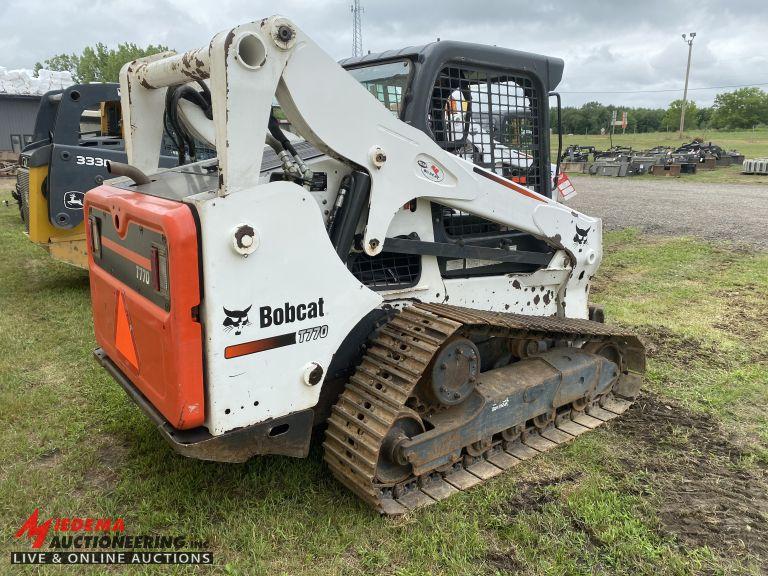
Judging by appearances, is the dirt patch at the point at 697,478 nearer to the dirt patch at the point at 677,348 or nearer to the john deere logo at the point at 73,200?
the dirt patch at the point at 677,348

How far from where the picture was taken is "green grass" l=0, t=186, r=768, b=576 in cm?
280

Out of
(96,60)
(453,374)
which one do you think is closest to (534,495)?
(453,374)

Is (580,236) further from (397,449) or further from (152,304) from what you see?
(152,304)

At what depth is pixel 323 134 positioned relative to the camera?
2873mm

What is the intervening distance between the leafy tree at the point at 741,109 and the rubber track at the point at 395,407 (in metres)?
97.0

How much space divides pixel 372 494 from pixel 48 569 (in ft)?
4.83

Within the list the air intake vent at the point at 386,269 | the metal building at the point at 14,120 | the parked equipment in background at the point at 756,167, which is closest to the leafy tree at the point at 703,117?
the parked equipment in background at the point at 756,167

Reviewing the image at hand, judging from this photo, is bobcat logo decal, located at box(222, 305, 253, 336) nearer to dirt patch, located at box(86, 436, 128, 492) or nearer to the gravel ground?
dirt patch, located at box(86, 436, 128, 492)

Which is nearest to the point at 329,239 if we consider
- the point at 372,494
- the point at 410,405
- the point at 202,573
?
the point at 410,405

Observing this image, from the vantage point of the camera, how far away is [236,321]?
2.61m

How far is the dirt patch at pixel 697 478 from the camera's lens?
9.88ft

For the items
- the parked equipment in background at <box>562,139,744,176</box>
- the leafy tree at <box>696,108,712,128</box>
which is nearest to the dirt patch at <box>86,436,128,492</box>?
the parked equipment in background at <box>562,139,744,176</box>

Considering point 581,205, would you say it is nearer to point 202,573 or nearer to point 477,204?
point 477,204

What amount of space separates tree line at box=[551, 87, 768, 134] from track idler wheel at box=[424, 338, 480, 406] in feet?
249
